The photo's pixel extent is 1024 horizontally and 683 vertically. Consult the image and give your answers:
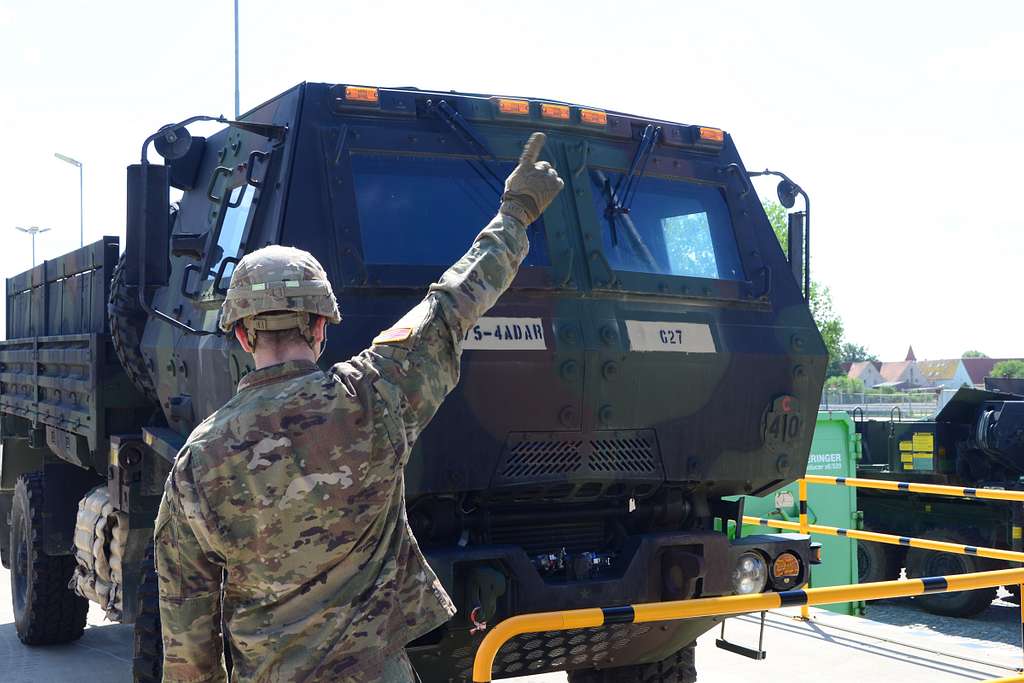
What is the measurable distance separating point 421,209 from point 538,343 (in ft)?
2.26

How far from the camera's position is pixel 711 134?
5414 mm

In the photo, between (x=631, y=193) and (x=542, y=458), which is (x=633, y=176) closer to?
(x=631, y=193)

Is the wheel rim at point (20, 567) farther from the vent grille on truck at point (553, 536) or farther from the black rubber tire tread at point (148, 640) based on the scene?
the vent grille on truck at point (553, 536)

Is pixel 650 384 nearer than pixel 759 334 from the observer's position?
Yes

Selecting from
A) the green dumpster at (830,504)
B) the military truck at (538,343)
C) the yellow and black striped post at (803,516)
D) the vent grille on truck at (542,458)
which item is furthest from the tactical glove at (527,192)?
the green dumpster at (830,504)

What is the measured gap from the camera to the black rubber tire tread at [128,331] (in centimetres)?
568

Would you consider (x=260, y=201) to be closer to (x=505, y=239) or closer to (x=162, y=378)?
(x=162, y=378)

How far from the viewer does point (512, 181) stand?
10.2 feet

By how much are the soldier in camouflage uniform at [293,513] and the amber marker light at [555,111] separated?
2435 mm

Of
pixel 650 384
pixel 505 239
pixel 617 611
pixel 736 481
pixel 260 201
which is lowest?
pixel 617 611

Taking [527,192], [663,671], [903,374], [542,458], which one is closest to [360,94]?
[542,458]

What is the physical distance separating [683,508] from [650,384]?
596 mm

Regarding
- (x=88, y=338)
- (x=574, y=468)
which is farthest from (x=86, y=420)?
(x=574, y=468)

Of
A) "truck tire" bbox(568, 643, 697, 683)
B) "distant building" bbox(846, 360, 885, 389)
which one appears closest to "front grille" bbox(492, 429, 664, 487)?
"truck tire" bbox(568, 643, 697, 683)
